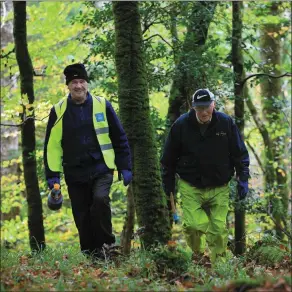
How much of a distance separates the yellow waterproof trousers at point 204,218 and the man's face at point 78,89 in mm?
1752

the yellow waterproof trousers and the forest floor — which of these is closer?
the forest floor

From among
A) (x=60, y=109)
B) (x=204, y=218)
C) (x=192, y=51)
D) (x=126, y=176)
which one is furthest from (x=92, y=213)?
(x=192, y=51)

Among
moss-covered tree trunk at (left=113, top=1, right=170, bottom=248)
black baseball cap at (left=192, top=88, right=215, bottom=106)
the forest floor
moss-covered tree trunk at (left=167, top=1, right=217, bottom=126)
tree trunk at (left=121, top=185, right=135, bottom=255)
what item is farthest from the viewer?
tree trunk at (left=121, top=185, right=135, bottom=255)

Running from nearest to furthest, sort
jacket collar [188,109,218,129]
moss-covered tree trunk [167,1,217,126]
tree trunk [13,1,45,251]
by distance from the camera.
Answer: jacket collar [188,109,218,129], tree trunk [13,1,45,251], moss-covered tree trunk [167,1,217,126]

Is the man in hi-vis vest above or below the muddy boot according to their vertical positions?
above

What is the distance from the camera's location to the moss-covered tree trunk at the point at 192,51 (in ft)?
35.9

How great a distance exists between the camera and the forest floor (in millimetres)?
4387

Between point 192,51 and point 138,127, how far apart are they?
3.52 metres

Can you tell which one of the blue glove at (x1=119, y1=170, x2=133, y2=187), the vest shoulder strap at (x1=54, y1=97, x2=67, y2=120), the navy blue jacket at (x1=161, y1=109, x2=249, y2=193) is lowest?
the blue glove at (x1=119, y1=170, x2=133, y2=187)

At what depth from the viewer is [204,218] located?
732 centimetres

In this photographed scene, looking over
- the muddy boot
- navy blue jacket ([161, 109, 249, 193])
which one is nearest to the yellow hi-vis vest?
navy blue jacket ([161, 109, 249, 193])

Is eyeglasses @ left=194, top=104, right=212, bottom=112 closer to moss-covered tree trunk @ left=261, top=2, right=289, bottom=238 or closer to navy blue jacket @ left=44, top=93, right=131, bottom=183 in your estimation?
navy blue jacket @ left=44, top=93, right=131, bottom=183

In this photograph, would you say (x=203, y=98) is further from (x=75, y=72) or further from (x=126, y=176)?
(x=75, y=72)

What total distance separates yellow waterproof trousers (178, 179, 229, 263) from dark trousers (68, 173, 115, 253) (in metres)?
1.01
